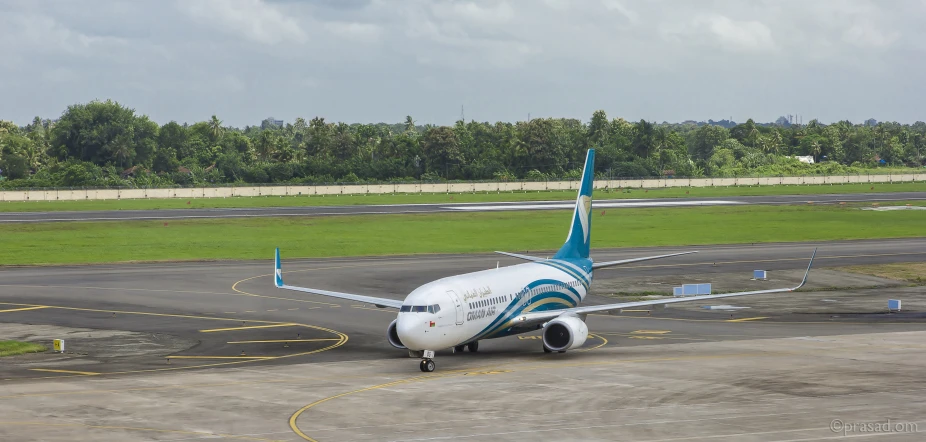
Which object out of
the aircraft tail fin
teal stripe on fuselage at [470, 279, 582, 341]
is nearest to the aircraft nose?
teal stripe on fuselage at [470, 279, 582, 341]

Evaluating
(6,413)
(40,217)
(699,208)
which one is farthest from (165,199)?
(6,413)

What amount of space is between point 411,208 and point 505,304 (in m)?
113

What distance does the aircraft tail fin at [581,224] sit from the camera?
5525cm

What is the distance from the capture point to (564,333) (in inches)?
1852

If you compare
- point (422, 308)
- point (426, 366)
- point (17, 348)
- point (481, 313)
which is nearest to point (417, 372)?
point (426, 366)

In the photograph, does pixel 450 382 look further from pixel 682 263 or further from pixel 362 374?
pixel 682 263

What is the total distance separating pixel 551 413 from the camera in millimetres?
34344

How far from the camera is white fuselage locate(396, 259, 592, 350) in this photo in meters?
42.1

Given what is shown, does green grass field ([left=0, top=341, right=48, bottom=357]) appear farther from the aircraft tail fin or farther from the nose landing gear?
the aircraft tail fin

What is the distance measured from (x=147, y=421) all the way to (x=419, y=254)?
6263 centimetres

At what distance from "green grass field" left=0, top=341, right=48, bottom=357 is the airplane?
489 inches

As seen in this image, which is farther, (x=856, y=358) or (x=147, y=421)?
(x=856, y=358)

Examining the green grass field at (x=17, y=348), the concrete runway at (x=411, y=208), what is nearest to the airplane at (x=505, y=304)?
the green grass field at (x=17, y=348)

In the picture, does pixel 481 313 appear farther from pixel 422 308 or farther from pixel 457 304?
pixel 422 308
